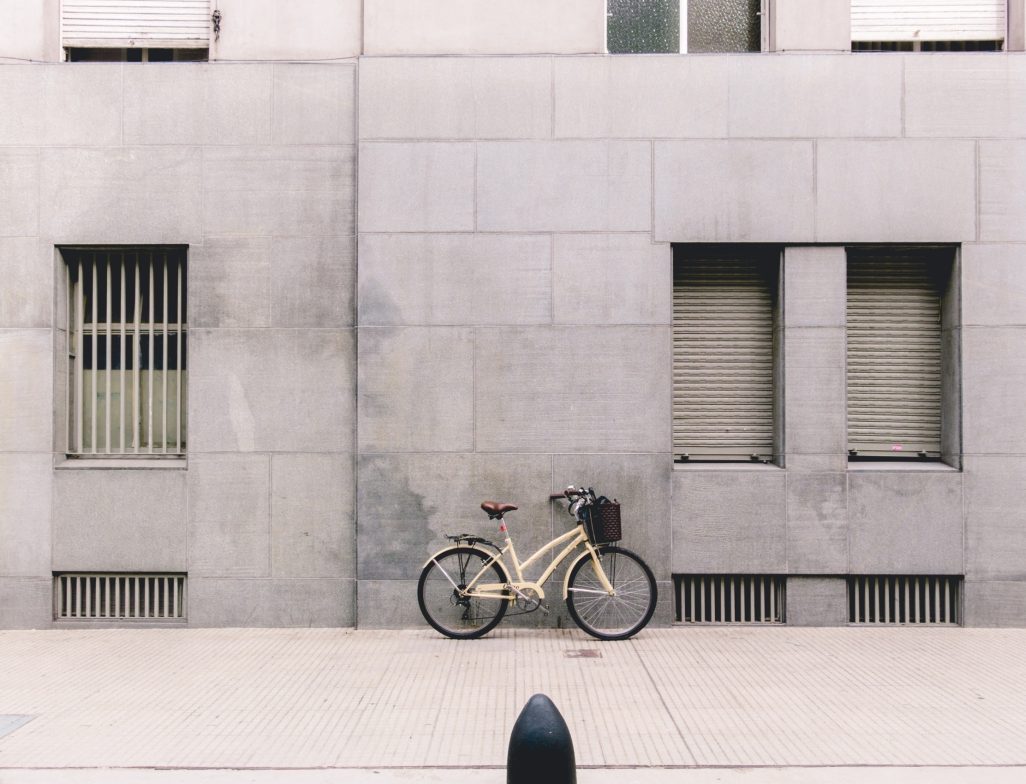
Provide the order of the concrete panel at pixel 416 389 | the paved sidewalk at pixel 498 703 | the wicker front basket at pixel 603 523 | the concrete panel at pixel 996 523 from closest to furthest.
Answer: the paved sidewalk at pixel 498 703
the wicker front basket at pixel 603 523
the concrete panel at pixel 996 523
the concrete panel at pixel 416 389

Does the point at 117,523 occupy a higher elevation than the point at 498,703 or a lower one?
higher

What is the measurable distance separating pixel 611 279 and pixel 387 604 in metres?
3.88

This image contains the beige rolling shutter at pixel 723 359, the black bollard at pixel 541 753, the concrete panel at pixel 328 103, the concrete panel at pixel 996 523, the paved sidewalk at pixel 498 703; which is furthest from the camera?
the beige rolling shutter at pixel 723 359

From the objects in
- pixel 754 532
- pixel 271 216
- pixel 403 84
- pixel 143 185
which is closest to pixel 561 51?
pixel 403 84

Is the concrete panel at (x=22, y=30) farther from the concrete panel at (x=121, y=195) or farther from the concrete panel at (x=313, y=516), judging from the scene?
the concrete panel at (x=313, y=516)

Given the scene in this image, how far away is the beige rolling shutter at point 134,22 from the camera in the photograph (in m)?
8.83

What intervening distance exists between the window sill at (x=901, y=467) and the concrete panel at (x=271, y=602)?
5.16m

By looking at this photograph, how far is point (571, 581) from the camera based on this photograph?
26.2ft

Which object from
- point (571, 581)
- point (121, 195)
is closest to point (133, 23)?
point (121, 195)

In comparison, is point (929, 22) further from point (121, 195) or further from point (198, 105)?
point (121, 195)

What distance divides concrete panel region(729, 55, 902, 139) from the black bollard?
20.4 ft

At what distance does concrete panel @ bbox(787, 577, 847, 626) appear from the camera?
8.37 meters

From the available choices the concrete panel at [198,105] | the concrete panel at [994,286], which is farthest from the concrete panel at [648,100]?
the concrete panel at [198,105]

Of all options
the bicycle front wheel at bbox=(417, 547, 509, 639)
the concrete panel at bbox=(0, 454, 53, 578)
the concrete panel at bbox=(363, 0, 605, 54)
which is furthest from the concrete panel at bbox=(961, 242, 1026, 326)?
the concrete panel at bbox=(0, 454, 53, 578)
